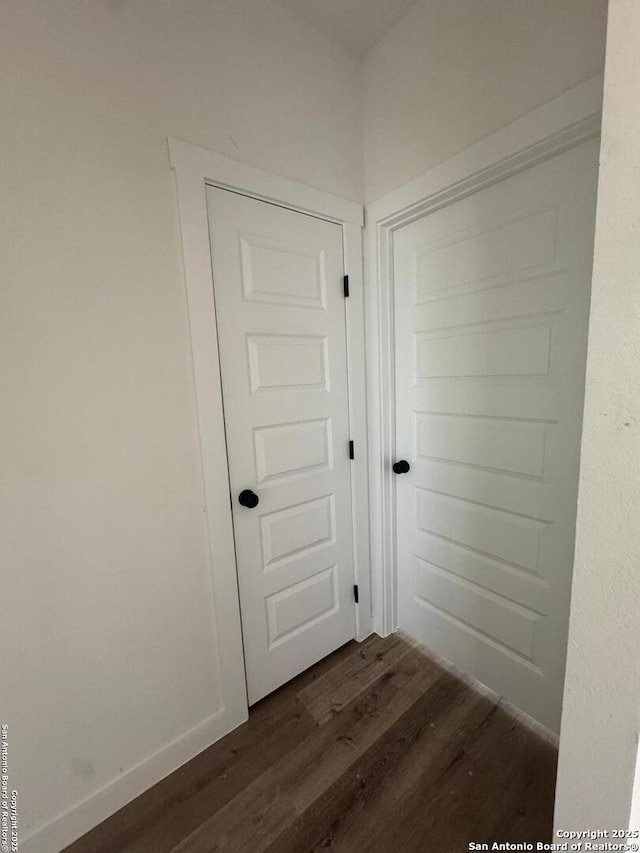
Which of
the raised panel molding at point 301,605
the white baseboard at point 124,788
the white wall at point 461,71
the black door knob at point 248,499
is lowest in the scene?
the white baseboard at point 124,788

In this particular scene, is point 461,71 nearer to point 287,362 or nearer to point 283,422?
point 287,362

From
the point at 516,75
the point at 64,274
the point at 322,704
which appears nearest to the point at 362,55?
the point at 516,75

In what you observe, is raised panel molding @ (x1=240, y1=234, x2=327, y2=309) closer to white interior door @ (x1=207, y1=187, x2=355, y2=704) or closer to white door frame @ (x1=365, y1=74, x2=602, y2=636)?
white interior door @ (x1=207, y1=187, x2=355, y2=704)

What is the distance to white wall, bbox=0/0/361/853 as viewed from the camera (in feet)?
3.13

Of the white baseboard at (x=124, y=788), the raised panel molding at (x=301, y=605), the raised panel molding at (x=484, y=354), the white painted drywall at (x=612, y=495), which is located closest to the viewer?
the white painted drywall at (x=612, y=495)

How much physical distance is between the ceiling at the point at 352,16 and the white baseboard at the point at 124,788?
2741mm

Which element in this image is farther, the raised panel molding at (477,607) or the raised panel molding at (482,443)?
the raised panel molding at (477,607)

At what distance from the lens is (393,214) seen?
4.99 ft

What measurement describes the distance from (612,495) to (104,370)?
4.17ft

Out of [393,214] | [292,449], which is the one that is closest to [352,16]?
[393,214]

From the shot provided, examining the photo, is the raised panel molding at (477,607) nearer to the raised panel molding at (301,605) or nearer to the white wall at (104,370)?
the raised panel molding at (301,605)

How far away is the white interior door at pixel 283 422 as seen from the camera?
52.7 inches

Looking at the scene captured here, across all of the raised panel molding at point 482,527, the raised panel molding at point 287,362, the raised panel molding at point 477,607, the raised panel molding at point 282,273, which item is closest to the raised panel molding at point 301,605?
the raised panel molding at point 477,607

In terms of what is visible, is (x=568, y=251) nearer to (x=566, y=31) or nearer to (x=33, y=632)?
(x=566, y=31)
